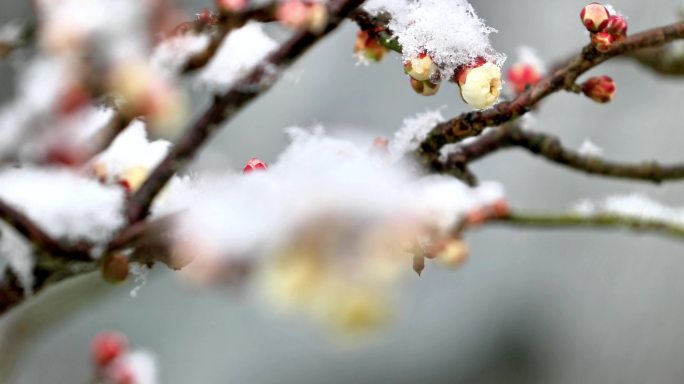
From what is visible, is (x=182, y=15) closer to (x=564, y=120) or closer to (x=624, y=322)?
(x=564, y=120)

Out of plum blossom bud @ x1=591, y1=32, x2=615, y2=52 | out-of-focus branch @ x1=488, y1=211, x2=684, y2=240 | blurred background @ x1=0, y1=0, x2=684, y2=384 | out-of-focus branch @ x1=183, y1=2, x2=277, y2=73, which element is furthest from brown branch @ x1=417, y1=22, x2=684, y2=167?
blurred background @ x1=0, y1=0, x2=684, y2=384

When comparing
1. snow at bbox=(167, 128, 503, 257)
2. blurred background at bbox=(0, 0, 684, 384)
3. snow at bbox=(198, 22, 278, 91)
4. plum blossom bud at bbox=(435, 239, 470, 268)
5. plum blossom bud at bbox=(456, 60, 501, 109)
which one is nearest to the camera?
snow at bbox=(167, 128, 503, 257)

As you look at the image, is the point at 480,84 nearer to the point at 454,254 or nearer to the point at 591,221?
the point at 454,254

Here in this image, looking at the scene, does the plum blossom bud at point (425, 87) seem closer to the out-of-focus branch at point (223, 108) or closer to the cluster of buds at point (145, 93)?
the out-of-focus branch at point (223, 108)

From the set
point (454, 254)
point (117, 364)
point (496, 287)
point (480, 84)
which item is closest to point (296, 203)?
point (480, 84)

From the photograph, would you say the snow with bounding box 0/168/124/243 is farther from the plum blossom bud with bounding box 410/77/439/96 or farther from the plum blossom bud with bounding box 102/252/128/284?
the plum blossom bud with bounding box 410/77/439/96
